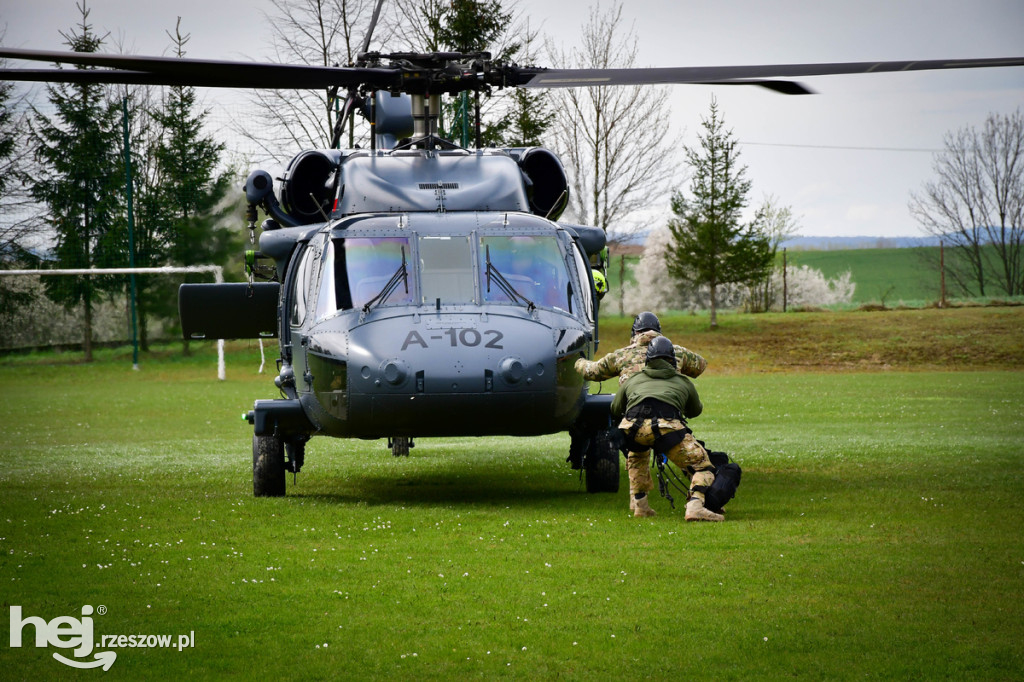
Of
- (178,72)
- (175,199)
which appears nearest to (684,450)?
(178,72)

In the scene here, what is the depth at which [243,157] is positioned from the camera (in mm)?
39000

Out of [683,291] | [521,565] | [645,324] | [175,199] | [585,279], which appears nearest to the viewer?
[521,565]

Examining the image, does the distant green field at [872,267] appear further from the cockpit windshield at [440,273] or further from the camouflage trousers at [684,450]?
the camouflage trousers at [684,450]

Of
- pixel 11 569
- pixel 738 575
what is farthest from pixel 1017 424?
pixel 11 569

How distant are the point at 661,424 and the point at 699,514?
2.59ft

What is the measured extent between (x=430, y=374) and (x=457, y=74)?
357cm

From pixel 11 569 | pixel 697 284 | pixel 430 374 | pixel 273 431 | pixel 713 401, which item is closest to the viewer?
pixel 11 569

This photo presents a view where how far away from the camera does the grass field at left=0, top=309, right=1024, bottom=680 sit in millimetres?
6477

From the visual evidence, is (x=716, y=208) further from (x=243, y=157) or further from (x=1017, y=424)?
(x=1017, y=424)

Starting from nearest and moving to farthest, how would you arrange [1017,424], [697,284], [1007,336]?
[1017,424] → [1007,336] → [697,284]

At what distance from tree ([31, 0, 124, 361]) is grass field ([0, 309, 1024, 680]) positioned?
67.1 ft

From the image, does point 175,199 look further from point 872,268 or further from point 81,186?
point 872,268

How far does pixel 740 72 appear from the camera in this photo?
10.6 metres

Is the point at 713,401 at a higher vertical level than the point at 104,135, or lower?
lower
